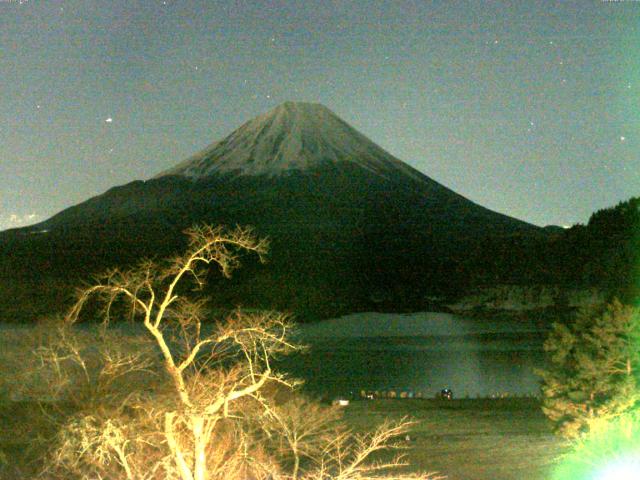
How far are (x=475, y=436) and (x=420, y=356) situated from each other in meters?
25.7

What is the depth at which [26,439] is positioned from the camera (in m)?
17.7

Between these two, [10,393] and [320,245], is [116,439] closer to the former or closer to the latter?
[10,393]

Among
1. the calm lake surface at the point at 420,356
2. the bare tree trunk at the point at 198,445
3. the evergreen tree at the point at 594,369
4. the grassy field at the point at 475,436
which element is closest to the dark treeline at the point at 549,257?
the calm lake surface at the point at 420,356

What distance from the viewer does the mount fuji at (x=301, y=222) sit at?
296 feet

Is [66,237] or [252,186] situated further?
[252,186]

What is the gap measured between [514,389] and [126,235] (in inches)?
2996

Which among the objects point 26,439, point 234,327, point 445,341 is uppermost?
point 234,327

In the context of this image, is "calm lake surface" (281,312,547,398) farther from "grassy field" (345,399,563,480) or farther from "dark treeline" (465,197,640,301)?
"dark treeline" (465,197,640,301)

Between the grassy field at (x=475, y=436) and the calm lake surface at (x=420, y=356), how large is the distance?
177cm

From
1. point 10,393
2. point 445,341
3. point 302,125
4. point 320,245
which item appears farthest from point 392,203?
point 10,393

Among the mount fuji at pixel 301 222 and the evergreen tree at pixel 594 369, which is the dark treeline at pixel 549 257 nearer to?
the mount fuji at pixel 301 222

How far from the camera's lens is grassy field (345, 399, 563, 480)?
1576cm

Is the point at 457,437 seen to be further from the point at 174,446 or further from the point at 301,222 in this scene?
the point at 301,222

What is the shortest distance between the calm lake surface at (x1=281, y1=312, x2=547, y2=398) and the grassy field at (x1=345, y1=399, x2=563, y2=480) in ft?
5.82
